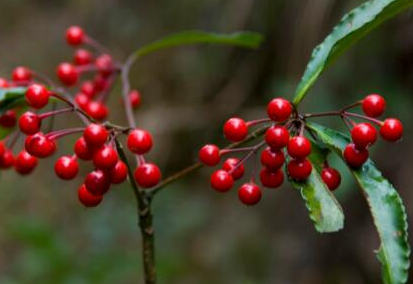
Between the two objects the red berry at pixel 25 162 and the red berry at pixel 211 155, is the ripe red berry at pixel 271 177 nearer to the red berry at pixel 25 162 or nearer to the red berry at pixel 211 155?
the red berry at pixel 211 155

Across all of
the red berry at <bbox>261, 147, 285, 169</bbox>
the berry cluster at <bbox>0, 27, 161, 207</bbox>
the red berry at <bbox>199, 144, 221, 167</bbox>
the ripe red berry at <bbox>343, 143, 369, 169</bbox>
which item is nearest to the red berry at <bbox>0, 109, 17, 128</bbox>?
the berry cluster at <bbox>0, 27, 161, 207</bbox>

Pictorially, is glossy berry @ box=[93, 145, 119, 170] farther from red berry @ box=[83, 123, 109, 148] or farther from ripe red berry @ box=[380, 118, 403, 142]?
ripe red berry @ box=[380, 118, 403, 142]

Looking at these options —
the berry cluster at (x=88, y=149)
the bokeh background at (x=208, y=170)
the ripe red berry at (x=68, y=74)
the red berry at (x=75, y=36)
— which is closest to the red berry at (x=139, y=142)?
the berry cluster at (x=88, y=149)

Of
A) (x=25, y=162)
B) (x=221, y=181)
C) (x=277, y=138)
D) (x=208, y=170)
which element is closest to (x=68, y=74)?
(x=25, y=162)

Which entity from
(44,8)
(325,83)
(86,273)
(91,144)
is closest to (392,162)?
(325,83)

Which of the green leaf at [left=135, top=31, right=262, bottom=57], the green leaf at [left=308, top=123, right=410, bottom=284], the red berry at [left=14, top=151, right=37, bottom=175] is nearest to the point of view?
the green leaf at [left=308, top=123, right=410, bottom=284]
